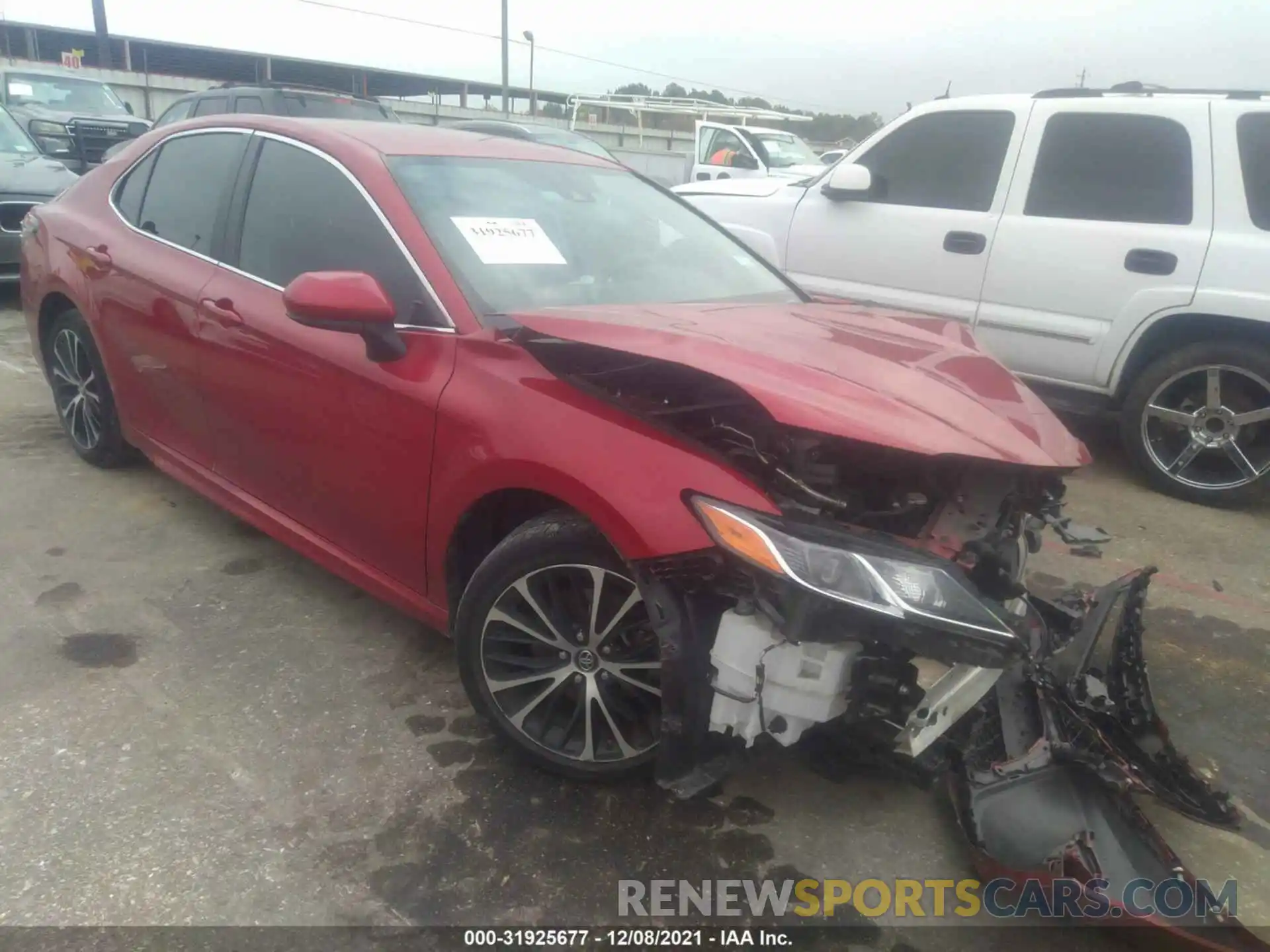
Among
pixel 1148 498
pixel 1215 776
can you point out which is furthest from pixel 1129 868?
pixel 1148 498

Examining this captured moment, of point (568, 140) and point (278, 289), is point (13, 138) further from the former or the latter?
point (278, 289)

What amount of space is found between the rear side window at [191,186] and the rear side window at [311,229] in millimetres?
222

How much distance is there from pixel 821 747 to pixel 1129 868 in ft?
2.17

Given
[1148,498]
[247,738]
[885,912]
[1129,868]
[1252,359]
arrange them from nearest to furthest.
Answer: [1129,868] < [885,912] < [247,738] < [1252,359] < [1148,498]

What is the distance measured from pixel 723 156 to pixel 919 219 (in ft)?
31.1

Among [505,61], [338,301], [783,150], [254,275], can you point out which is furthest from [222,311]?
[505,61]

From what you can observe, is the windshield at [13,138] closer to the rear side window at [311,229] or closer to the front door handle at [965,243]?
the rear side window at [311,229]

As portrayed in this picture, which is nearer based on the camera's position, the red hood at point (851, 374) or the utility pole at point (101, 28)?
the red hood at point (851, 374)

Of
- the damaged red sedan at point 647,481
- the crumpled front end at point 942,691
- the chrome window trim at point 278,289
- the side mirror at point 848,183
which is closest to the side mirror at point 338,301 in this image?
the damaged red sedan at point 647,481

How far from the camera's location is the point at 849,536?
6.59 ft

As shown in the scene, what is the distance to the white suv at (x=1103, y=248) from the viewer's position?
455 cm

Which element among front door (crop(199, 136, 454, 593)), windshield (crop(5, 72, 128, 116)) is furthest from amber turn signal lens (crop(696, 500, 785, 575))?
windshield (crop(5, 72, 128, 116))

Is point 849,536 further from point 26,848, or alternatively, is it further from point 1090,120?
point 1090,120

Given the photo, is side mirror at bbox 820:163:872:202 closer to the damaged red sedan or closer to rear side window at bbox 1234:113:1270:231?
rear side window at bbox 1234:113:1270:231
